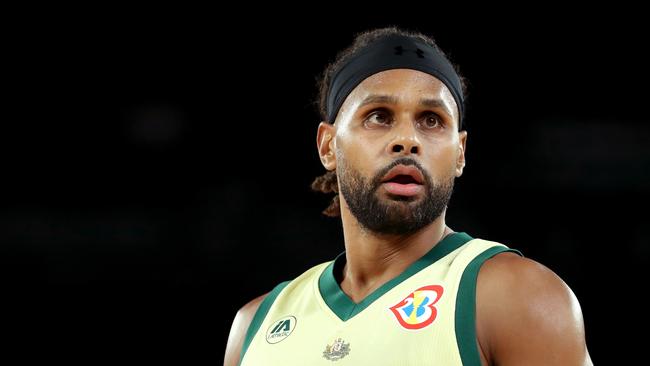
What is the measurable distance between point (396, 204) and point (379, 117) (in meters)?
0.25

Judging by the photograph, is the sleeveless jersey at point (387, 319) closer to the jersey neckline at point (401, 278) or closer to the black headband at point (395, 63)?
the jersey neckline at point (401, 278)

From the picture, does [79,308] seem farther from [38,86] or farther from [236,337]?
[236,337]

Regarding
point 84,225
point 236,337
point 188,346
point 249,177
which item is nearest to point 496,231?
point 249,177

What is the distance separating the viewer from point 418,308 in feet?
6.70

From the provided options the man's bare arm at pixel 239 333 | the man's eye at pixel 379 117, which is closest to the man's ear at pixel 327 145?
the man's eye at pixel 379 117

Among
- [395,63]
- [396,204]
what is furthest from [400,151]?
[395,63]

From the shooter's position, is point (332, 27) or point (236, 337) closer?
point (236, 337)

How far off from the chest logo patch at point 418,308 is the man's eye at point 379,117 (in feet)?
1.54

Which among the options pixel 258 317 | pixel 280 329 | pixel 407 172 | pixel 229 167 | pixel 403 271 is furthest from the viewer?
pixel 229 167

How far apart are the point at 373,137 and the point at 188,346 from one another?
10.5ft

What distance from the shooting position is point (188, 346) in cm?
511

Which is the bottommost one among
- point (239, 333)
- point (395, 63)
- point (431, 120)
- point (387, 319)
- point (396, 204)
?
point (239, 333)

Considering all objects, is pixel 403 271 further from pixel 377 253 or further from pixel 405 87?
pixel 405 87

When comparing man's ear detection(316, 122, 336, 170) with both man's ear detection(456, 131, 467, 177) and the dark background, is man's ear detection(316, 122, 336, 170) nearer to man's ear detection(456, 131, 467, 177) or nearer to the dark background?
man's ear detection(456, 131, 467, 177)
